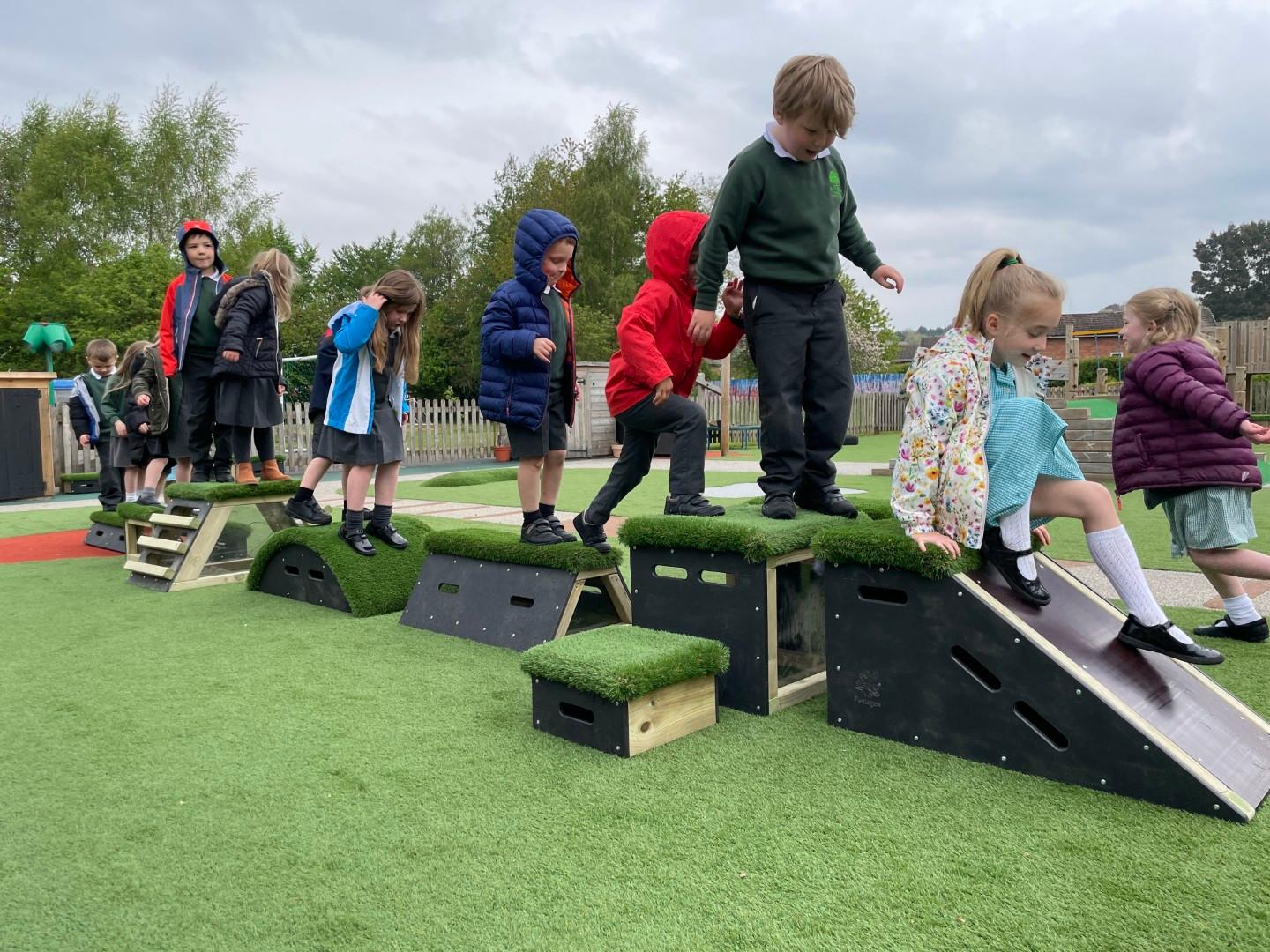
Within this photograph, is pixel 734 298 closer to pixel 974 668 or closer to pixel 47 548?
pixel 974 668

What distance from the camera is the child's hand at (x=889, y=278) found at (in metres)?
3.97

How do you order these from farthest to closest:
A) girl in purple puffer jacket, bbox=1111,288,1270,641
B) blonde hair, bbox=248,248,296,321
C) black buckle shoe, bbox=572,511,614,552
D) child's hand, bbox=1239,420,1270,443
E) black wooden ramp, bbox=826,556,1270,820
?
1. blonde hair, bbox=248,248,296,321
2. black buckle shoe, bbox=572,511,614,552
3. girl in purple puffer jacket, bbox=1111,288,1270,641
4. child's hand, bbox=1239,420,1270,443
5. black wooden ramp, bbox=826,556,1270,820

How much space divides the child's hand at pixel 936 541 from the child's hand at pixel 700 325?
4.53ft

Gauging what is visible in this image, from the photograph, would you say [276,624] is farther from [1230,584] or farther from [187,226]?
[1230,584]

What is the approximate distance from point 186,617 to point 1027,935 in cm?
460

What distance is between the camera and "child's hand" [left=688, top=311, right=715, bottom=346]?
150 inches

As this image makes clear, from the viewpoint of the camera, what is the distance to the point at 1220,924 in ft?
6.07

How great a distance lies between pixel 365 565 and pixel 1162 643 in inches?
156

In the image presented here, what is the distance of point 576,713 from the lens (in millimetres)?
3111

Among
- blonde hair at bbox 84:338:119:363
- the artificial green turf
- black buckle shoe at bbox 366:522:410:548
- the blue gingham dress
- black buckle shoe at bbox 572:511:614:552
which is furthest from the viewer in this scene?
blonde hair at bbox 84:338:119:363

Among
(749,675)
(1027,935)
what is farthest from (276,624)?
(1027,935)

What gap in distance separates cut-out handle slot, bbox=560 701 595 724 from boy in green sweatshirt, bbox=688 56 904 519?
1122 mm

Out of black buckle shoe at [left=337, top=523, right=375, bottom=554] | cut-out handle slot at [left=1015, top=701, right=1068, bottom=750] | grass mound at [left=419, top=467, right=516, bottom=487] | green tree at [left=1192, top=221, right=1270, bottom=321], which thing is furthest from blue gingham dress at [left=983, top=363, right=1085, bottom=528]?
green tree at [left=1192, top=221, right=1270, bottom=321]

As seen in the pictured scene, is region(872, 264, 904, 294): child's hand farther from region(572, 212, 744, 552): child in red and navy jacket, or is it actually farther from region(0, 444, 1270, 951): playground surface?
region(0, 444, 1270, 951): playground surface
